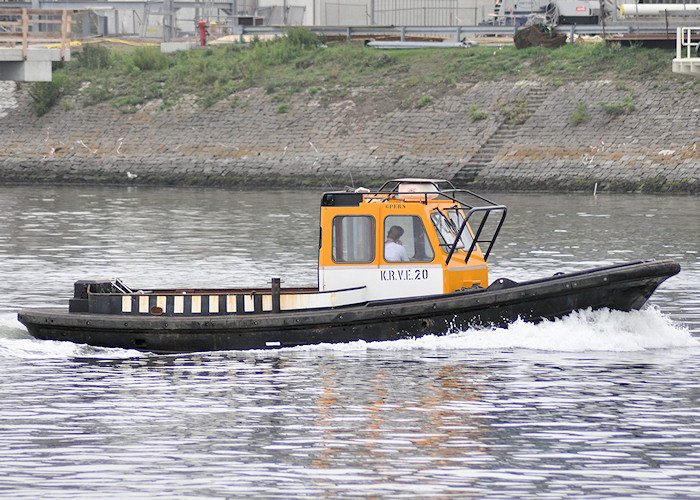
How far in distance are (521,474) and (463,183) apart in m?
36.5

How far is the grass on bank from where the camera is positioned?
53.1 meters

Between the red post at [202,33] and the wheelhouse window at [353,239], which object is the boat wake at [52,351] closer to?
the wheelhouse window at [353,239]

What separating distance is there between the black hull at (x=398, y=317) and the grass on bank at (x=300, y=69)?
113 ft

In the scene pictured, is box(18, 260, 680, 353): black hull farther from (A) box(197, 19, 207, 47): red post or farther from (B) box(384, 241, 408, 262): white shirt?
(A) box(197, 19, 207, 47): red post

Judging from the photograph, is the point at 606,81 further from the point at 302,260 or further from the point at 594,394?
the point at 594,394

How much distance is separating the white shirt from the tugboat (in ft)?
0.04

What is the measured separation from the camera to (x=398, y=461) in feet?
41.8

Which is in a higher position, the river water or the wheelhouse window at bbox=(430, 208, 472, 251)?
the wheelhouse window at bbox=(430, 208, 472, 251)

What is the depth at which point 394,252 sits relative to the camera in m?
18.1

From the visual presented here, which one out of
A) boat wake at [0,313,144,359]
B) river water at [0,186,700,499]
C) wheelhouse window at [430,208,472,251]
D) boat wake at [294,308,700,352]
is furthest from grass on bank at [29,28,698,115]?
boat wake at [0,313,144,359]

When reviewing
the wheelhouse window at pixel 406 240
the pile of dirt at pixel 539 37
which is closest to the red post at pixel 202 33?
the pile of dirt at pixel 539 37

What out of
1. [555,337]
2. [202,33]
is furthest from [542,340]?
[202,33]

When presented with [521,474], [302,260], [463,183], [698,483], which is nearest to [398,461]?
[521,474]

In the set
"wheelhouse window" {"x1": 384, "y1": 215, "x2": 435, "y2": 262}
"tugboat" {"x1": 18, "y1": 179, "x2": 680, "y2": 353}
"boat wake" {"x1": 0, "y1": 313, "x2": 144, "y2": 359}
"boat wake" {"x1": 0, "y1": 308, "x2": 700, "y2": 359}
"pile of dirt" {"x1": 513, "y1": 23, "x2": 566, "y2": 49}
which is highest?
"pile of dirt" {"x1": 513, "y1": 23, "x2": 566, "y2": 49}
